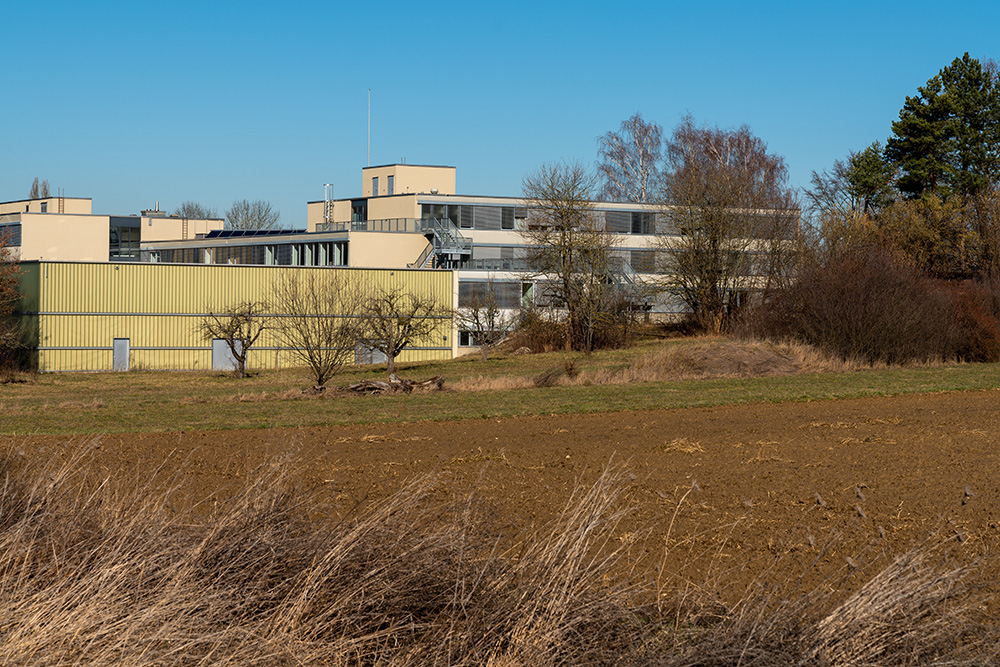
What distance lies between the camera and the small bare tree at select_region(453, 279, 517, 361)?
174 feet

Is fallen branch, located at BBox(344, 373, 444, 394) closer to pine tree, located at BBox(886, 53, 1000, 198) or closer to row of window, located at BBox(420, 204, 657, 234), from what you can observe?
pine tree, located at BBox(886, 53, 1000, 198)

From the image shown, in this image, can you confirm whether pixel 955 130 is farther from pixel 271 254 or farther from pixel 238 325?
pixel 271 254

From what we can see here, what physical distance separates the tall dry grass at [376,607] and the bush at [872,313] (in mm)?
28570

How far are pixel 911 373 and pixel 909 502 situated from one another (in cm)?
2112

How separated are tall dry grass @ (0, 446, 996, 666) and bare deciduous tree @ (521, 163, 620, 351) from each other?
45.7 metres

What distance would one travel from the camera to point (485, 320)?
180 feet

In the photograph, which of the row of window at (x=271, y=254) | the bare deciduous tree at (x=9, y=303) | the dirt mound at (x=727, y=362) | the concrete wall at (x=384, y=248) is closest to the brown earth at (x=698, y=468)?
the dirt mound at (x=727, y=362)

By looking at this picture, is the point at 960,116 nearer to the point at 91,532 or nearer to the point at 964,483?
the point at 964,483

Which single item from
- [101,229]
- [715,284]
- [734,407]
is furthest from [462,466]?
[101,229]

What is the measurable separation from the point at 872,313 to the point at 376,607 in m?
30.6

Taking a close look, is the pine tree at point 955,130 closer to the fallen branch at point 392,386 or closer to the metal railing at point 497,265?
the metal railing at point 497,265

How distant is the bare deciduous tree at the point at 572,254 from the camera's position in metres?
54.0

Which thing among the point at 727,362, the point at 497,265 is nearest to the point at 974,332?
the point at 727,362

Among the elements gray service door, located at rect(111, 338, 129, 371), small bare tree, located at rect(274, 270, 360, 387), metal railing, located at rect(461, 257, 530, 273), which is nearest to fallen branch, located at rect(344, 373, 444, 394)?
small bare tree, located at rect(274, 270, 360, 387)
